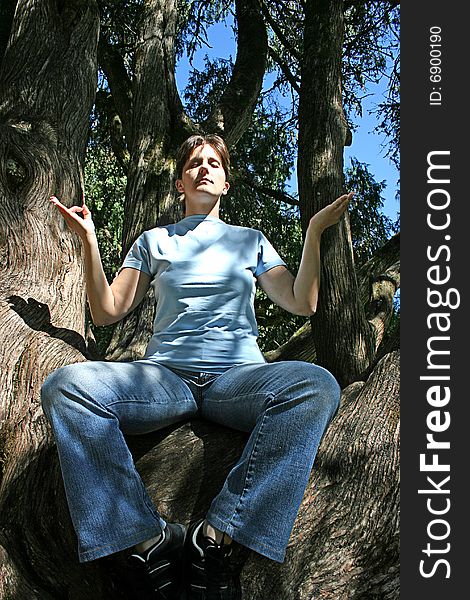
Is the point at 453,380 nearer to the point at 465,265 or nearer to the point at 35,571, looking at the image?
the point at 465,265

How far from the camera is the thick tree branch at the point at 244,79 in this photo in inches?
248

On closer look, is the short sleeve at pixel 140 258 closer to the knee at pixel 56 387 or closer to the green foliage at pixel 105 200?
the knee at pixel 56 387

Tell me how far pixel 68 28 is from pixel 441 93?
2657 mm

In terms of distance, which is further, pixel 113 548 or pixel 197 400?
pixel 197 400

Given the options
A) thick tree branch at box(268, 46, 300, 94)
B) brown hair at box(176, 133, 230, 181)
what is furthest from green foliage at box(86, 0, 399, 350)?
brown hair at box(176, 133, 230, 181)

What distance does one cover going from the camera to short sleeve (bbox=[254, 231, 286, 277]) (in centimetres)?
312

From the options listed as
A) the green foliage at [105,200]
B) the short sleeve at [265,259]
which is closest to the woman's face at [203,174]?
the short sleeve at [265,259]

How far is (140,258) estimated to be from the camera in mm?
3135

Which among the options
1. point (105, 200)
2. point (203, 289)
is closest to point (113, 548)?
point (203, 289)

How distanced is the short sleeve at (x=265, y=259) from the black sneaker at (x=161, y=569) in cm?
114

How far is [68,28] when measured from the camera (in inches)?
186

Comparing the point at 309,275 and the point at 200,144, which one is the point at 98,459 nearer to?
the point at 309,275

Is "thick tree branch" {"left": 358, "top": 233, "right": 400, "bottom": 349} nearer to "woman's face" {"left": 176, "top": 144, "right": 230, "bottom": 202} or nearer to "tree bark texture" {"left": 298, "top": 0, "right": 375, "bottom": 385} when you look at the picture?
"tree bark texture" {"left": 298, "top": 0, "right": 375, "bottom": 385}

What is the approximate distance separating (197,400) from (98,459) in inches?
20.8
